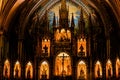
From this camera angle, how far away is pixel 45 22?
30.2 meters

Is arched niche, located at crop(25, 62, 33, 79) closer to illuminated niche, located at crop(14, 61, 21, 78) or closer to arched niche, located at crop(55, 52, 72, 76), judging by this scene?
illuminated niche, located at crop(14, 61, 21, 78)

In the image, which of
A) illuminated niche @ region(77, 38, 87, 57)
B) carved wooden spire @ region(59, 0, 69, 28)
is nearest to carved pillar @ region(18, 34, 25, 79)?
carved wooden spire @ region(59, 0, 69, 28)

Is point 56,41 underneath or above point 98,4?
underneath

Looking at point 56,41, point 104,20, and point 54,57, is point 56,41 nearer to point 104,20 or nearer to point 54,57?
point 54,57

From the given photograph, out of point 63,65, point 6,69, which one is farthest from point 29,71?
point 63,65

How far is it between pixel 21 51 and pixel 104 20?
7551 millimetres

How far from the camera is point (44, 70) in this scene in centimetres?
2850

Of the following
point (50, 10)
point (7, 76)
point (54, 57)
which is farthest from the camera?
point (50, 10)

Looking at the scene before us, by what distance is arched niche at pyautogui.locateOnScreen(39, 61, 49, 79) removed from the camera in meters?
28.3

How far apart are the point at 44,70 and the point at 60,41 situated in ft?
9.07

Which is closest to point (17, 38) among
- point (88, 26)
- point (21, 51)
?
point (21, 51)

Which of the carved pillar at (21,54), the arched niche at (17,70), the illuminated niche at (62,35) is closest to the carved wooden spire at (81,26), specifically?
the illuminated niche at (62,35)

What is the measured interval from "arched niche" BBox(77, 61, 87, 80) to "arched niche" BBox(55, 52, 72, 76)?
0.74m

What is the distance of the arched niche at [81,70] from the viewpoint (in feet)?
92.7
